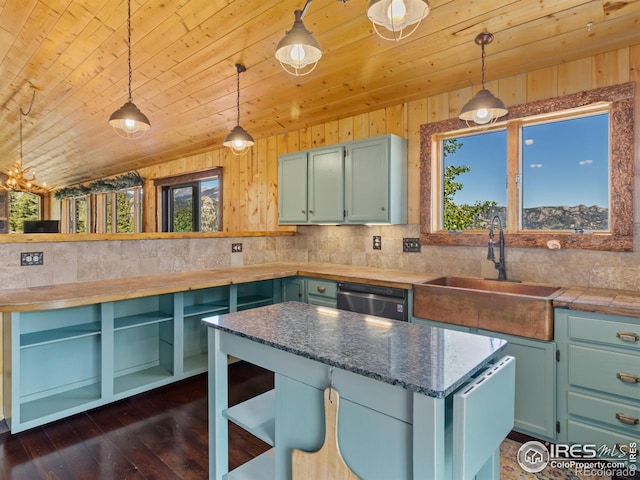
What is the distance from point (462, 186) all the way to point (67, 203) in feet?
33.9

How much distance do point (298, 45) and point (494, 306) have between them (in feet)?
6.20

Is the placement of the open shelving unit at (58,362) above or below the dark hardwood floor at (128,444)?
above

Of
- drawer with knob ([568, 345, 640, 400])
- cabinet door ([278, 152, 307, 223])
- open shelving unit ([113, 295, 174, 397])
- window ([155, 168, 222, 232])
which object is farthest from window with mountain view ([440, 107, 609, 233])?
window ([155, 168, 222, 232])

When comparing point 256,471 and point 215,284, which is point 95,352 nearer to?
point 215,284

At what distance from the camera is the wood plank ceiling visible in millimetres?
2277

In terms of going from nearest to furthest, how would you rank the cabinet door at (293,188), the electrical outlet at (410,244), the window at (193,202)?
the electrical outlet at (410,244) → the cabinet door at (293,188) → the window at (193,202)

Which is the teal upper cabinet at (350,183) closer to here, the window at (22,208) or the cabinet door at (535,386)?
the cabinet door at (535,386)

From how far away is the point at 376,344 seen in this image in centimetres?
129

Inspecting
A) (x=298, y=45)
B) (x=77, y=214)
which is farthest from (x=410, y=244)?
(x=77, y=214)

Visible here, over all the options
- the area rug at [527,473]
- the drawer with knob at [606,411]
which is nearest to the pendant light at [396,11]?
the drawer with knob at [606,411]

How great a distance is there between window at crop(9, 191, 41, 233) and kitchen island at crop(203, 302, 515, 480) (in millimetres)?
12616

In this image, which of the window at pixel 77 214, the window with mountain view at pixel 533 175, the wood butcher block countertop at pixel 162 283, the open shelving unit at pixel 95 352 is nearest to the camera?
the wood butcher block countertop at pixel 162 283

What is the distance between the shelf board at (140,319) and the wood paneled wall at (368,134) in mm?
1941

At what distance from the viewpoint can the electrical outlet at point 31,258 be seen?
8.45ft
